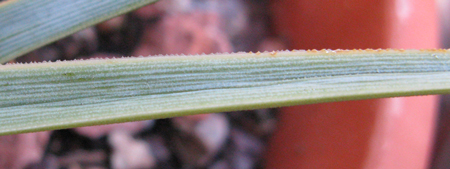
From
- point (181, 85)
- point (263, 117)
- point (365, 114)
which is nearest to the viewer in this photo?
point (181, 85)

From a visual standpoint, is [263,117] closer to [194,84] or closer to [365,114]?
[365,114]

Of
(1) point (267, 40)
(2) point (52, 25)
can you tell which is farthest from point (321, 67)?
(1) point (267, 40)

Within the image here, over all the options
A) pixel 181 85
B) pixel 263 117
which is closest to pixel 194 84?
pixel 181 85

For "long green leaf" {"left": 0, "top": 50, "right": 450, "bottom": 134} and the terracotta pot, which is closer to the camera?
"long green leaf" {"left": 0, "top": 50, "right": 450, "bottom": 134}

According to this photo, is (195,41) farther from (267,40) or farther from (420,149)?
(420,149)

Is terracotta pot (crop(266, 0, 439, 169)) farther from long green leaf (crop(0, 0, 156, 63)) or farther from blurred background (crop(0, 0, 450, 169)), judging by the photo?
long green leaf (crop(0, 0, 156, 63))

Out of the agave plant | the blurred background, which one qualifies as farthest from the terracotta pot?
the agave plant

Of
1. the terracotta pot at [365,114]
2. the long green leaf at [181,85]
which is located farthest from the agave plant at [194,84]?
the terracotta pot at [365,114]

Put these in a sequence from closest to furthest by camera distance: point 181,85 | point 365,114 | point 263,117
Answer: point 181,85, point 365,114, point 263,117
